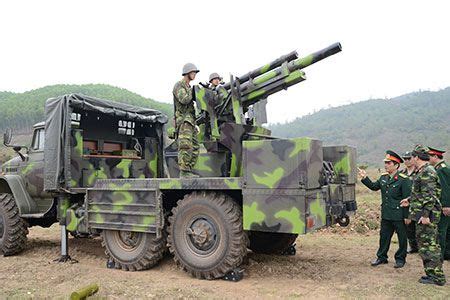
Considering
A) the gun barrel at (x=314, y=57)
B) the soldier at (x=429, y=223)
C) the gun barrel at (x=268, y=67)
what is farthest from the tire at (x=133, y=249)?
the soldier at (x=429, y=223)

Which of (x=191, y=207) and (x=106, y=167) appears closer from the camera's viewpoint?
(x=191, y=207)

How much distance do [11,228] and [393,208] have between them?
5.84m

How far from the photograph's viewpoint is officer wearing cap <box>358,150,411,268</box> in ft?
20.1

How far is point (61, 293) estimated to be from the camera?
500 cm

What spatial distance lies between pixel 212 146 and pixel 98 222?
193cm

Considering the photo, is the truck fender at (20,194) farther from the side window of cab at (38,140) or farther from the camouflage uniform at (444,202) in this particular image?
the camouflage uniform at (444,202)

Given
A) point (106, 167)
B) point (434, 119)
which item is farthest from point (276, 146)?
point (434, 119)

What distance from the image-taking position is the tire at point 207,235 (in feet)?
17.3

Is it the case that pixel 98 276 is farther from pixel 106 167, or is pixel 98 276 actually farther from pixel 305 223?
pixel 305 223

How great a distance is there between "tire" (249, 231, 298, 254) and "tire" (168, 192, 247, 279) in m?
1.32

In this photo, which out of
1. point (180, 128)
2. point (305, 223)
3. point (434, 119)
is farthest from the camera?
point (434, 119)

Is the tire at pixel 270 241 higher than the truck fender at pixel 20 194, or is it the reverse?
the truck fender at pixel 20 194

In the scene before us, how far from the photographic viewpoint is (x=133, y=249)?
617 centimetres

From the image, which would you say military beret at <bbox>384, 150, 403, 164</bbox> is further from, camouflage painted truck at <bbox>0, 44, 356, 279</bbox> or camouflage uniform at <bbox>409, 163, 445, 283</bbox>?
camouflage uniform at <bbox>409, 163, 445, 283</bbox>
